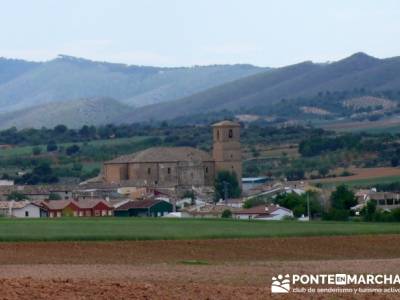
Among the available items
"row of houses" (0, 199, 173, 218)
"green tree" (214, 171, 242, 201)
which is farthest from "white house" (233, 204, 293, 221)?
"green tree" (214, 171, 242, 201)

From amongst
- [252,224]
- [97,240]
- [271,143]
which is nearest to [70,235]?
[97,240]

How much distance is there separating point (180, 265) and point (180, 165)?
6256cm

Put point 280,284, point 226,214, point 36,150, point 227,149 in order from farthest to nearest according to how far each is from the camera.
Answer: point 36,150 → point 227,149 → point 226,214 → point 280,284

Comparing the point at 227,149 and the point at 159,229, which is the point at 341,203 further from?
the point at 227,149

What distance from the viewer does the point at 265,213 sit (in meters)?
69.8

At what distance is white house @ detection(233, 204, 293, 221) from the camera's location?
69344 mm

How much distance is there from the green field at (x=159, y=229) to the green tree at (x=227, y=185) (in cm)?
3455

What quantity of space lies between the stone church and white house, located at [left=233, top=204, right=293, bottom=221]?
25215mm

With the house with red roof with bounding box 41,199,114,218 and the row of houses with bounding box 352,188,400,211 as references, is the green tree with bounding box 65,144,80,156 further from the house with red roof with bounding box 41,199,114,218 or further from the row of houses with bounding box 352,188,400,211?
the house with red roof with bounding box 41,199,114,218

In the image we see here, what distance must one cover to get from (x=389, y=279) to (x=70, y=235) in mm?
16699

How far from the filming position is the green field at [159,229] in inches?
1775

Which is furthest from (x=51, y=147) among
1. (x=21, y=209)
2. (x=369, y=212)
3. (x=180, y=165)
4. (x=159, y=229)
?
(x=159, y=229)

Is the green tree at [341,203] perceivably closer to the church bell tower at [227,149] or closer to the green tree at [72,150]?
the church bell tower at [227,149]

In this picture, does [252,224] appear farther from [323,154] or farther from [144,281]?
[323,154]
